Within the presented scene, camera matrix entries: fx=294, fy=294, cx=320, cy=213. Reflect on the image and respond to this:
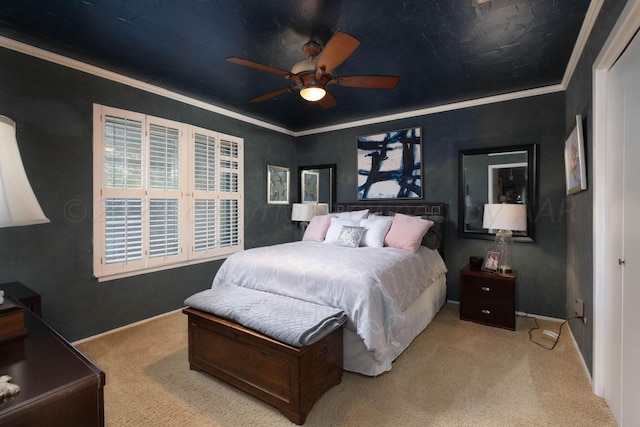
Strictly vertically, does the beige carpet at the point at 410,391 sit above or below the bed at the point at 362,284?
below

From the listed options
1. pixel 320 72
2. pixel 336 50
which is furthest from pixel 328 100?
pixel 336 50

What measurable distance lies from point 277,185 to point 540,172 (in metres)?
3.53

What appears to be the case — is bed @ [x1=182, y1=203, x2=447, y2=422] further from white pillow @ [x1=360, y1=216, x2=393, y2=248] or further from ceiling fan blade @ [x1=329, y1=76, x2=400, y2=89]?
ceiling fan blade @ [x1=329, y1=76, x2=400, y2=89]

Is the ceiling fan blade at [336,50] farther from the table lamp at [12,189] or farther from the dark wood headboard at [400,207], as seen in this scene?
the dark wood headboard at [400,207]

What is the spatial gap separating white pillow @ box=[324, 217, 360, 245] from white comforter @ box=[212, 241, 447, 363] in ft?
1.44

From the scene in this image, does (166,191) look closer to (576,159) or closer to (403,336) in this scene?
(403,336)

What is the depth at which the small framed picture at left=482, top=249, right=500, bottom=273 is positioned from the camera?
3197 mm

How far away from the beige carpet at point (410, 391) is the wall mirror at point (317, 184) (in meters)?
2.71

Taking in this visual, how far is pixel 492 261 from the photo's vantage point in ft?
10.6

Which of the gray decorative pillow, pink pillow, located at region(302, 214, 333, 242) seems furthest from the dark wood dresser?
pink pillow, located at region(302, 214, 333, 242)

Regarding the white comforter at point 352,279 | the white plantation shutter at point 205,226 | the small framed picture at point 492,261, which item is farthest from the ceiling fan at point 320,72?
the small framed picture at point 492,261

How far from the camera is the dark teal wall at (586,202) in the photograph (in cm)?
190

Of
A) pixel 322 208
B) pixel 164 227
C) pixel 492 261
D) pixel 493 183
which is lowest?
pixel 492 261

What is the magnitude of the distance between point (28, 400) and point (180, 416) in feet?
3.98
